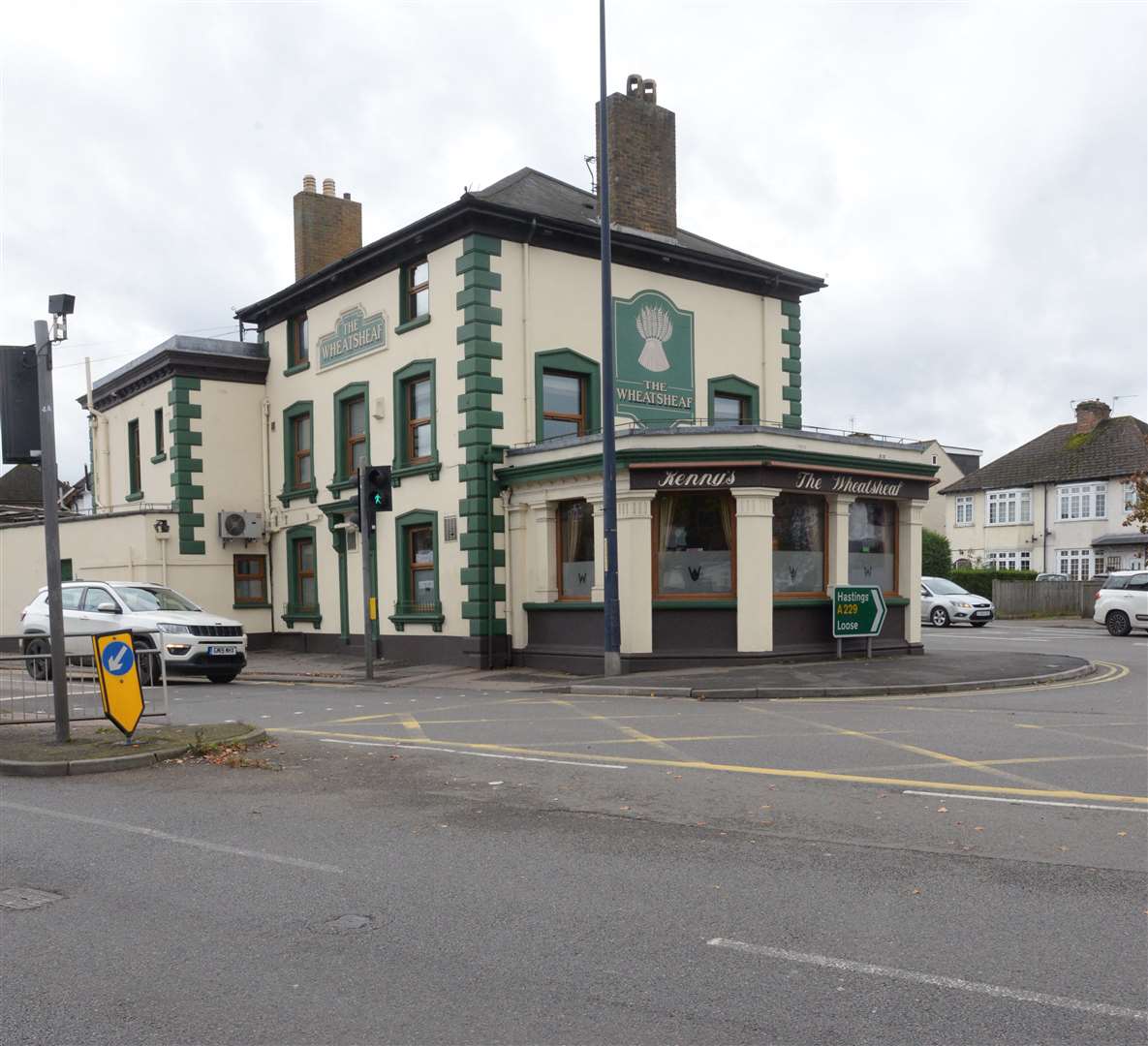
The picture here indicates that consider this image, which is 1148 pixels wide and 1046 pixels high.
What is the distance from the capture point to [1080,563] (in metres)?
52.5

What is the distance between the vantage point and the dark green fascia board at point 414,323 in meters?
21.2

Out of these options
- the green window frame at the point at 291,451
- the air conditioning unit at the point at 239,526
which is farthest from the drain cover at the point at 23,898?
the air conditioning unit at the point at 239,526

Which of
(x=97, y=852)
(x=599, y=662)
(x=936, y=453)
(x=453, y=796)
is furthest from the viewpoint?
(x=936, y=453)

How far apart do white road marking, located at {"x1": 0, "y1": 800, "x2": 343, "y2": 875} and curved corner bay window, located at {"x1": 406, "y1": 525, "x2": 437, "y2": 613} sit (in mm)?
13172

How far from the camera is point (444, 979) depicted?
459 centimetres

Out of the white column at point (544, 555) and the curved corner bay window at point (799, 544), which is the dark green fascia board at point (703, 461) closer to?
the white column at point (544, 555)

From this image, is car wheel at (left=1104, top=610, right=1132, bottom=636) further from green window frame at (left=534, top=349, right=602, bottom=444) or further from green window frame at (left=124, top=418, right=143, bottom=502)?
green window frame at (left=124, top=418, right=143, bottom=502)

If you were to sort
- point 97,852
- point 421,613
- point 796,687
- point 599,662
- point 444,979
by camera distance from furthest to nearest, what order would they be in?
1. point 421,613
2. point 599,662
3. point 796,687
4. point 97,852
5. point 444,979

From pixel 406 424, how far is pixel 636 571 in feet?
22.2

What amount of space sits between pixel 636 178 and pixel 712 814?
1821cm

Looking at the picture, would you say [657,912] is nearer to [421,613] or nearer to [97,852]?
[97,852]

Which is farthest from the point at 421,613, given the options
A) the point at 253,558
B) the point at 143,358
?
the point at 143,358

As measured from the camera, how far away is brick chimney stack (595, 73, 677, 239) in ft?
75.0

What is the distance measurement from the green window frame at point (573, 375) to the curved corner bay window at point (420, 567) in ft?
10.6
